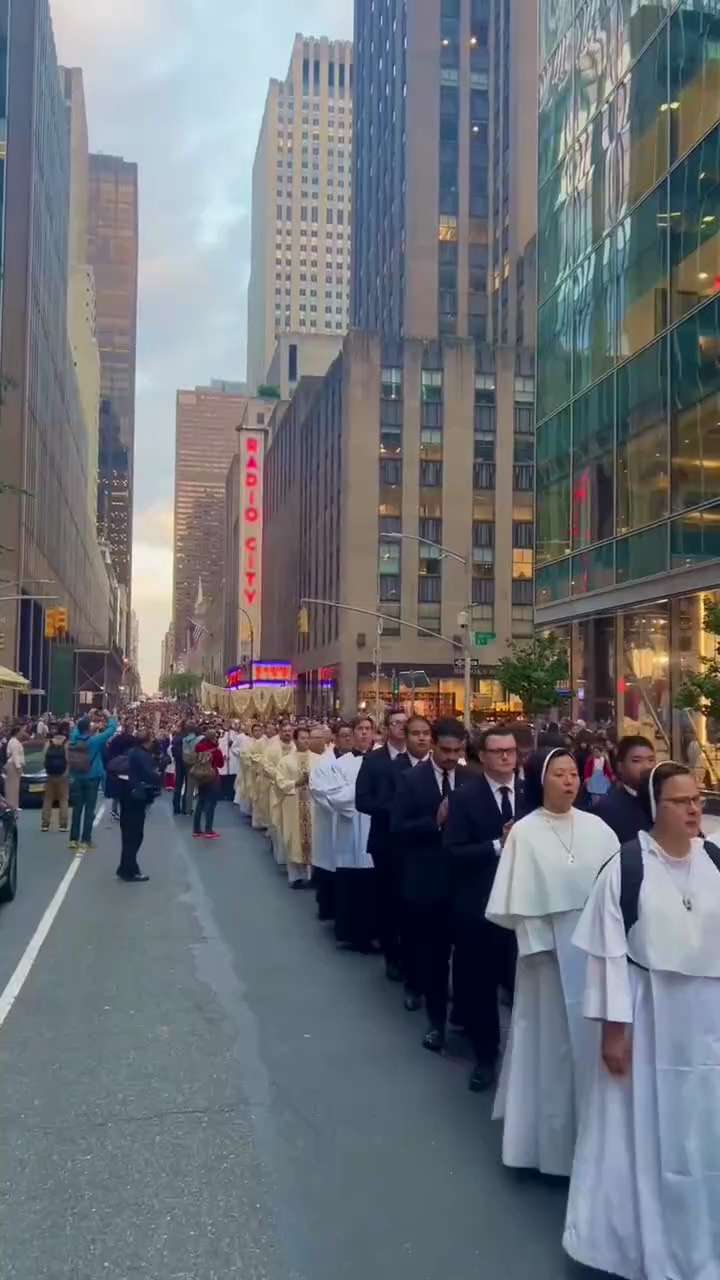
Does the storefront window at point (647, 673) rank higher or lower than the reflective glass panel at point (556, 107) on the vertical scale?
lower

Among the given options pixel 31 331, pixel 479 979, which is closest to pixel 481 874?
pixel 479 979

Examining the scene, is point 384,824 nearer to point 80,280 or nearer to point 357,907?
point 357,907

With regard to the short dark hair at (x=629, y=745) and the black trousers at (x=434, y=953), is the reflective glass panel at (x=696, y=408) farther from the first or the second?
the black trousers at (x=434, y=953)

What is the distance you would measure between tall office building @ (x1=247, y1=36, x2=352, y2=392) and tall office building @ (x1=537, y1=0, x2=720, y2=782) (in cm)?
14739

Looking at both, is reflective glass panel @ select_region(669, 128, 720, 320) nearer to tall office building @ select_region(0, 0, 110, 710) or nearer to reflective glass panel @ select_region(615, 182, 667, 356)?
reflective glass panel @ select_region(615, 182, 667, 356)

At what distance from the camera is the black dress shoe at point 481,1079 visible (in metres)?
6.12

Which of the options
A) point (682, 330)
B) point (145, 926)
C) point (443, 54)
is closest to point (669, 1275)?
point (145, 926)

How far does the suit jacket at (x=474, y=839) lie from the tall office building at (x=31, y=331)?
4395cm

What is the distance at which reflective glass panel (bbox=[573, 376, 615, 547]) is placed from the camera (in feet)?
97.8

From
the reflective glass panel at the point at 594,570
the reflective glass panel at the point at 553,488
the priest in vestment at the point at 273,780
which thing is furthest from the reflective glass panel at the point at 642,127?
the priest in vestment at the point at 273,780

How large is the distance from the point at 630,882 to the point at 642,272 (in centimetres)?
2642

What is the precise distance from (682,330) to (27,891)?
19.4 m

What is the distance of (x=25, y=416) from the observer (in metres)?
57.5

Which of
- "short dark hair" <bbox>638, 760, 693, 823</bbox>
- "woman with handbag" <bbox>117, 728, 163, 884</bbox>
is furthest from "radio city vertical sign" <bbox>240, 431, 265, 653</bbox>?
"short dark hair" <bbox>638, 760, 693, 823</bbox>
